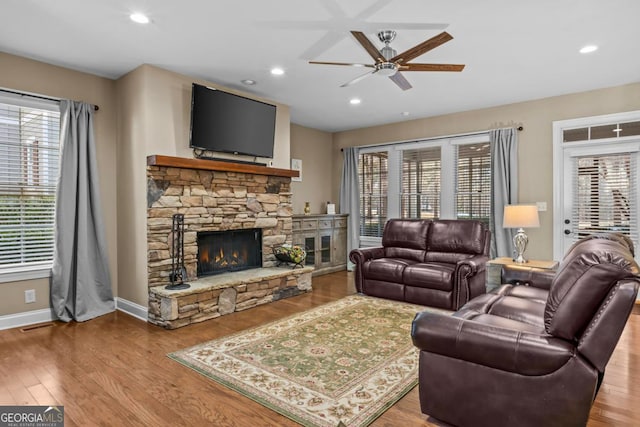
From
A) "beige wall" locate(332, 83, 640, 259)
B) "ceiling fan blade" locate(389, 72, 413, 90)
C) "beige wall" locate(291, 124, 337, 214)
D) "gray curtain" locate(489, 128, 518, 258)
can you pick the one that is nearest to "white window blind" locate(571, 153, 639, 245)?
"beige wall" locate(332, 83, 640, 259)

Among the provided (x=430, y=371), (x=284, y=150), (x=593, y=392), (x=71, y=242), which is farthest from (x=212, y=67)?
(x=593, y=392)

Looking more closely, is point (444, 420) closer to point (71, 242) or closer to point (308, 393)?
point (308, 393)

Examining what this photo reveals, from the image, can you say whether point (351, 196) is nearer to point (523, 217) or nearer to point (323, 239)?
point (323, 239)

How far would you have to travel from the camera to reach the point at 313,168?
23.5 ft

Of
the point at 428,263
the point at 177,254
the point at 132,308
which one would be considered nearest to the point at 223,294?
the point at 177,254

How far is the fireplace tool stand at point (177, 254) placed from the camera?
Answer: 4042 millimetres

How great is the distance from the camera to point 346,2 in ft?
9.05

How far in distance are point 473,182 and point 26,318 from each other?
19.6 feet

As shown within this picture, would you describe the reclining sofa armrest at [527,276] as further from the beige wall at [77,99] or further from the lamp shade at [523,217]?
the beige wall at [77,99]

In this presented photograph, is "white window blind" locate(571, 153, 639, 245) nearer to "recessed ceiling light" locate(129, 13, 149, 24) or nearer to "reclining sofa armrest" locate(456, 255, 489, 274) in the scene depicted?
"reclining sofa armrest" locate(456, 255, 489, 274)

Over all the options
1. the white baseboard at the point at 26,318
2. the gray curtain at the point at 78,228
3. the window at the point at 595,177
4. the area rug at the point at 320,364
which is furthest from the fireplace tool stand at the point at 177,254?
the window at the point at 595,177

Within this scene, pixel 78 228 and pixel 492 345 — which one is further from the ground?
pixel 78 228

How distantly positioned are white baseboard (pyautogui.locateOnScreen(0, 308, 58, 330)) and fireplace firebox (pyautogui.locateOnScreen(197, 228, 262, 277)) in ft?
5.10

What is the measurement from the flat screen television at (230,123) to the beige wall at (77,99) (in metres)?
1.04
